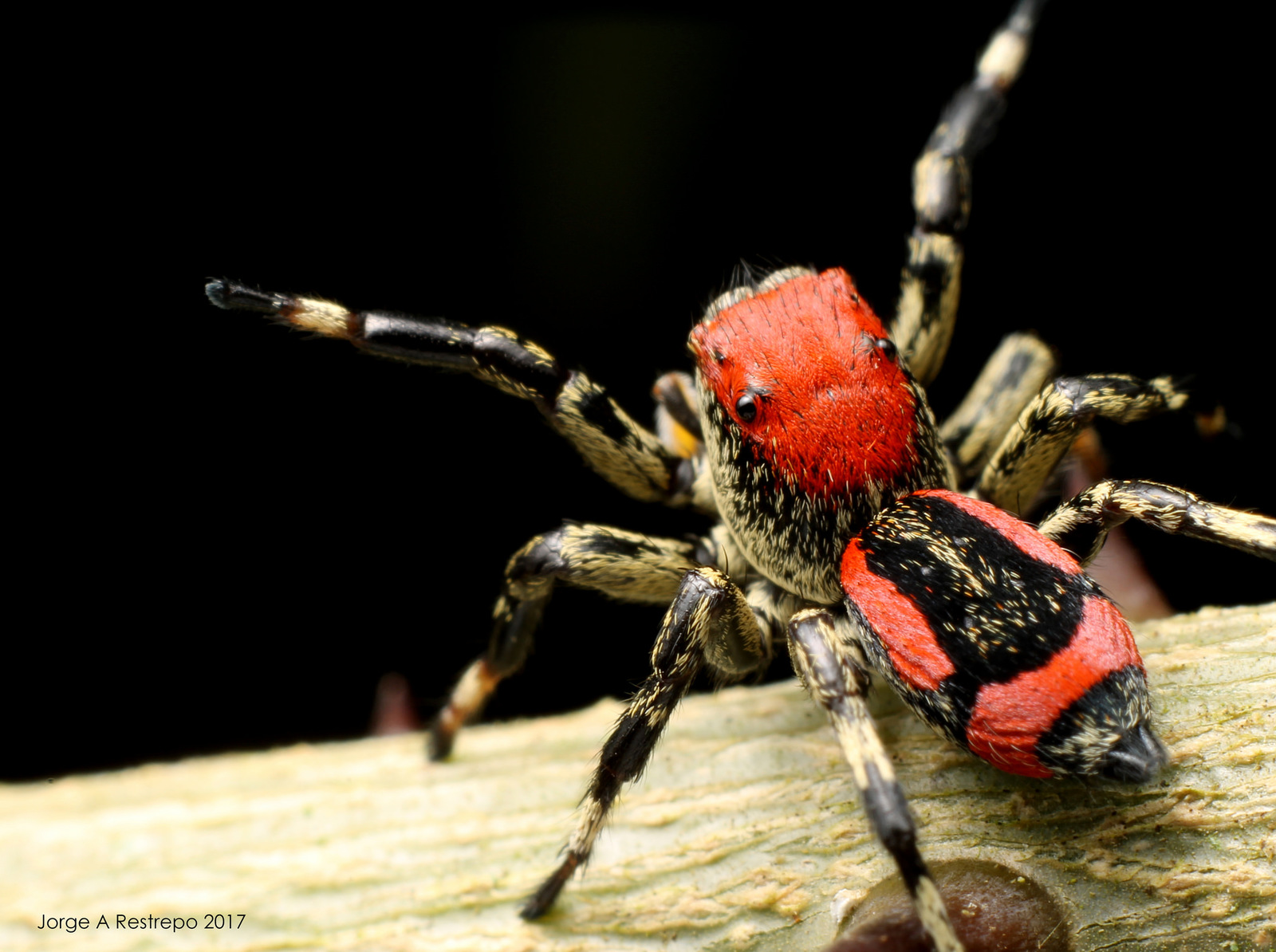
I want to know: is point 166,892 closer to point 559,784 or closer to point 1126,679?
point 559,784

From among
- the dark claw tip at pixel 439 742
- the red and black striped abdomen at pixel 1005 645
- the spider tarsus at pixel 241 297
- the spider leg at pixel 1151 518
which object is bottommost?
the dark claw tip at pixel 439 742

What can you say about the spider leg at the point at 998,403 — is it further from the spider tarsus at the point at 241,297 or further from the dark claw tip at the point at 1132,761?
the spider tarsus at the point at 241,297

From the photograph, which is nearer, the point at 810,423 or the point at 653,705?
the point at 653,705

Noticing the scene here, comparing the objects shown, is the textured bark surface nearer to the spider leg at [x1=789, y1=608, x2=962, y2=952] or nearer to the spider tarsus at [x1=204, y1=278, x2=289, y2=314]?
the spider leg at [x1=789, y1=608, x2=962, y2=952]

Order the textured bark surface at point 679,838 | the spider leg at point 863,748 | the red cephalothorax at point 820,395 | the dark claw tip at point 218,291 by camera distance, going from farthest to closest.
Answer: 1. the dark claw tip at point 218,291
2. the red cephalothorax at point 820,395
3. the textured bark surface at point 679,838
4. the spider leg at point 863,748

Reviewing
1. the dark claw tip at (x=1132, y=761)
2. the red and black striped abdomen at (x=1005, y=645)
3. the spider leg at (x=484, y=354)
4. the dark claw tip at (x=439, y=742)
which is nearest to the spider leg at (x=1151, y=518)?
the red and black striped abdomen at (x=1005, y=645)

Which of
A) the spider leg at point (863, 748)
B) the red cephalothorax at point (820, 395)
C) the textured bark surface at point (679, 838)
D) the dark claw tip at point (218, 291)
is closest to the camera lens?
the spider leg at point (863, 748)

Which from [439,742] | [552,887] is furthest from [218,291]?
[552,887]

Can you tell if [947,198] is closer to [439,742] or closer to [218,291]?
[218,291]
